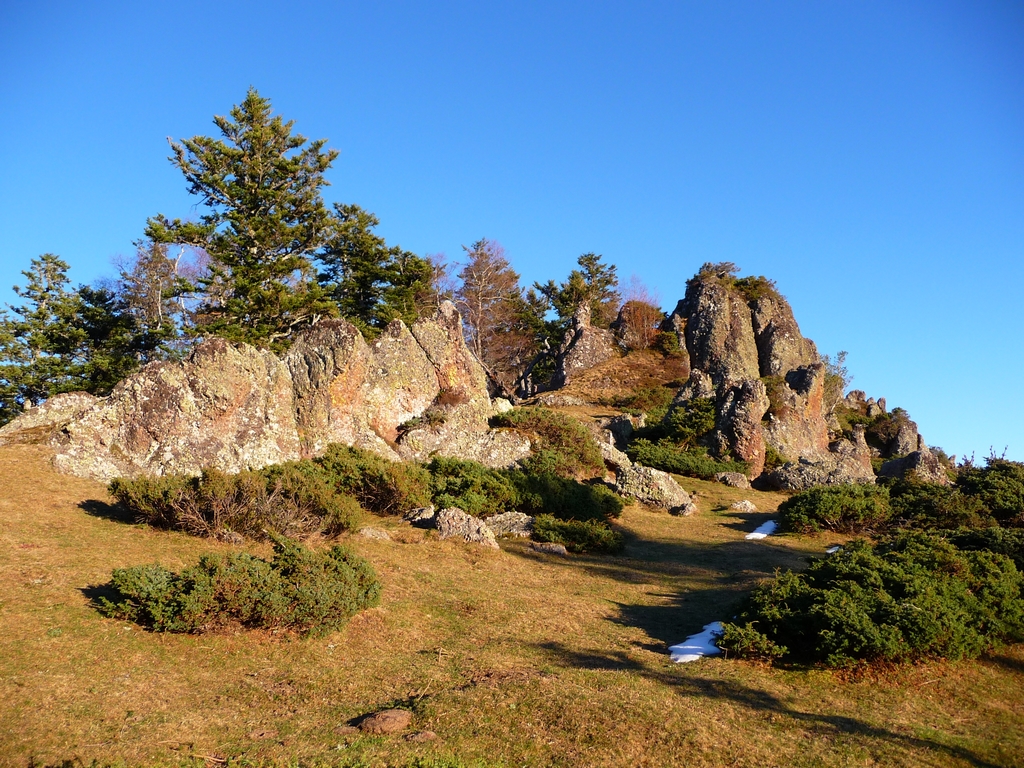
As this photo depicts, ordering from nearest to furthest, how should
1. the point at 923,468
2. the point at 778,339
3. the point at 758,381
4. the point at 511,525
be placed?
the point at 511,525
the point at 923,468
the point at 758,381
the point at 778,339

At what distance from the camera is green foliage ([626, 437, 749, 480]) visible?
24719 millimetres

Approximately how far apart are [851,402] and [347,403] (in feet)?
141

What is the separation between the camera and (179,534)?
39.1 feet

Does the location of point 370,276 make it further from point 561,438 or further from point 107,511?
point 107,511

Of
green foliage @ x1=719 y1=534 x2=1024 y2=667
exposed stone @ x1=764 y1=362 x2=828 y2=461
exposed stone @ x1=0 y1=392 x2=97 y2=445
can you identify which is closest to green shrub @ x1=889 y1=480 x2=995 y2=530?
green foliage @ x1=719 y1=534 x2=1024 y2=667

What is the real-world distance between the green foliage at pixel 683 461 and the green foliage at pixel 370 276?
49.0 ft

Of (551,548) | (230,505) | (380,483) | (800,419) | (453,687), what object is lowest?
(453,687)

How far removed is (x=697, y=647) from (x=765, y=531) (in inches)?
374

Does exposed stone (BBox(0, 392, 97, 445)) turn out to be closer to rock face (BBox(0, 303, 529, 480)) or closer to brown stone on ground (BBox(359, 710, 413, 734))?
rock face (BBox(0, 303, 529, 480))

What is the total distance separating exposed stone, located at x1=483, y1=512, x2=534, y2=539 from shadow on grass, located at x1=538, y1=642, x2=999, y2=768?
21.8ft

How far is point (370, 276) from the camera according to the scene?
1426 inches

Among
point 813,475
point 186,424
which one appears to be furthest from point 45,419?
point 813,475

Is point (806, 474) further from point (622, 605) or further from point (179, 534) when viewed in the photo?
point (179, 534)

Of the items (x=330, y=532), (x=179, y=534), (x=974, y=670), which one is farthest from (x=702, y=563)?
(x=179, y=534)
